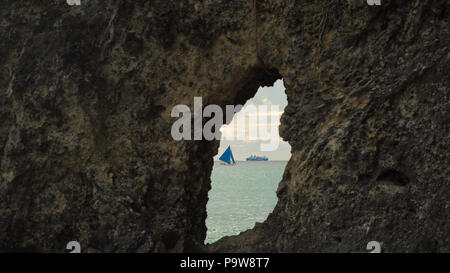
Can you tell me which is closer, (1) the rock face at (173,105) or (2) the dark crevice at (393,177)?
(2) the dark crevice at (393,177)

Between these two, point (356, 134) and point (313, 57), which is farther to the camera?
point (313, 57)

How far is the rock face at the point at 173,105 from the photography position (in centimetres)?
522

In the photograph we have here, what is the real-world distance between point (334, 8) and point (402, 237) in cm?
237

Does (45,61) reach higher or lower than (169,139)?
higher

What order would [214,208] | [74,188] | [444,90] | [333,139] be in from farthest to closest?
[214,208], [74,188], [333,139], [444,90]

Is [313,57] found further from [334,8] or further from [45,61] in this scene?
[45,61]

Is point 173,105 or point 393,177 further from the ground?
point 173,105

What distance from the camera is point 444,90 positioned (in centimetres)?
496

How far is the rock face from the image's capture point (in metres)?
5.22

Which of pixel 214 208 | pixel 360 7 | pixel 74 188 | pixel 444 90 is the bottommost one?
pixel 214 208

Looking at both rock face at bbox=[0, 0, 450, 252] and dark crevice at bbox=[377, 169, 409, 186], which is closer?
dark crevice at bbox=[377, 169, 409, 186]

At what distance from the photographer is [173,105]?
6141 mm

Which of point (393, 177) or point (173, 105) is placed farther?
point (173, 105)

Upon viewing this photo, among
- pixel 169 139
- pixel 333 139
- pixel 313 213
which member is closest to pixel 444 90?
pixel 333 139
